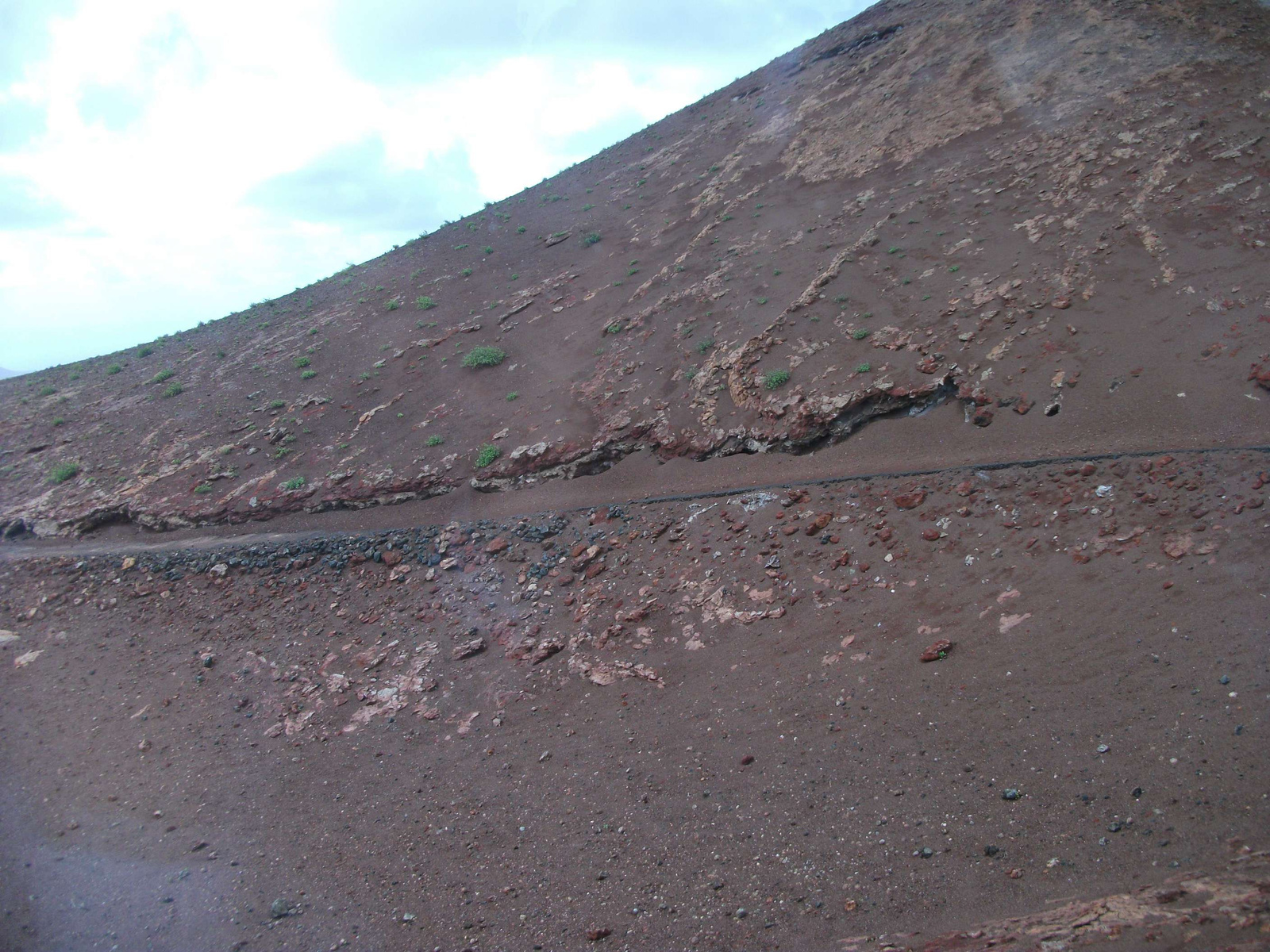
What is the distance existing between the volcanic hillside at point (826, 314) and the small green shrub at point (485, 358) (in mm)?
83

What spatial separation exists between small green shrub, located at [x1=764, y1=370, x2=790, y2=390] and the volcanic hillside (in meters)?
0.11

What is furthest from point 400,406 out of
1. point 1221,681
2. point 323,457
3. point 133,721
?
point 1221,681

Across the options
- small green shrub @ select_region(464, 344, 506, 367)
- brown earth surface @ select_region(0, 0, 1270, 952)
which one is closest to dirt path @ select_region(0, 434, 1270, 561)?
brown earth surface @ select_region(0, 0, 1270, 952)

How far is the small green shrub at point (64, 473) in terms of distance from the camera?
16.7m

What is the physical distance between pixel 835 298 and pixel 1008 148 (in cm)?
624

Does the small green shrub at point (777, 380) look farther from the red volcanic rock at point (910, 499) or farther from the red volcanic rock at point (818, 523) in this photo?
the red volcanic rock at point (910, 499)

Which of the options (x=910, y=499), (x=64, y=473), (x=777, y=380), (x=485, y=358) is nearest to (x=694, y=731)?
(x=910, y=499)

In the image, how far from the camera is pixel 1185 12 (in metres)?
15.8

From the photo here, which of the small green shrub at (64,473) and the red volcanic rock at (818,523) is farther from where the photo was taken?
the small green shrub at (64,473)

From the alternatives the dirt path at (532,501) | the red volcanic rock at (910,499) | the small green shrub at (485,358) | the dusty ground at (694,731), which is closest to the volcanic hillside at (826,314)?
the small green shrub at (485,358)

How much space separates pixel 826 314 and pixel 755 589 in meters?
6.91

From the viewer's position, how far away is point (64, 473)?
1677 centimetres

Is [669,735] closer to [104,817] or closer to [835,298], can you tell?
[104,817]

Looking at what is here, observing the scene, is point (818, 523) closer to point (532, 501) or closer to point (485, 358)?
point (532, 501)
